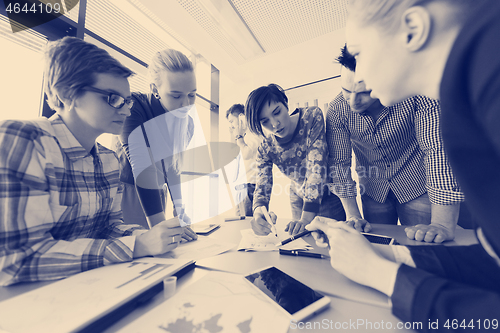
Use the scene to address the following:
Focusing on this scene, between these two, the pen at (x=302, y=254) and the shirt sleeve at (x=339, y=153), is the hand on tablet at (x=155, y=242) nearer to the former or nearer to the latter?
the pen at (x=302, y=254)

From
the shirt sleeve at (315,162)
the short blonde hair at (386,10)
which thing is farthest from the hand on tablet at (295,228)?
the short blonde hair at (386,10)

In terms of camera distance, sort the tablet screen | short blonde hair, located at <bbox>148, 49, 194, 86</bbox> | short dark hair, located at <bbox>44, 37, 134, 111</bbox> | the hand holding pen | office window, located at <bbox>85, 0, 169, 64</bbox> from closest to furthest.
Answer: the tablet screen < short dark hair, located at <bbox>44, 37, 134, 111</bbox> < the hand holding pen < short blonde hair, located at <bbox>148, 49, 194, 86</bbox> < office window, located at <bbox>85, 0, 169, 64</bbox>

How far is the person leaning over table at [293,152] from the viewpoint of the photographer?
1.17m

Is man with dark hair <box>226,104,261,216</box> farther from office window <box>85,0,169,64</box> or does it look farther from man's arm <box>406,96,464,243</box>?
man's arm <box>406,96,464,243</box>

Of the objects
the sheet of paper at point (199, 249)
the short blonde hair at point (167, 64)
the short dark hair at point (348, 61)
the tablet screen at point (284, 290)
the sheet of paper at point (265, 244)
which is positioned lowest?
the sheet of paper at point (199, 249)

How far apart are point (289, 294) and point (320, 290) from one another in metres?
0.09

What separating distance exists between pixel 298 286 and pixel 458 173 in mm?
378

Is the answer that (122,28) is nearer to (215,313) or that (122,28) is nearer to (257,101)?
(257,101)

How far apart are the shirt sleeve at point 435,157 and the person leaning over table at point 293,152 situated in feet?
1.55

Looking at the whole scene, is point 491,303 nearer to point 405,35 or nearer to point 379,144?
point 405,35

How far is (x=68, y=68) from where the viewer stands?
0.73 metres

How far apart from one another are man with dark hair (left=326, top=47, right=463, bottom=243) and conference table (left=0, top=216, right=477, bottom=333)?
20 centimetres

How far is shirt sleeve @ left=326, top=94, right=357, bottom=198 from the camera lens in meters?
1.18

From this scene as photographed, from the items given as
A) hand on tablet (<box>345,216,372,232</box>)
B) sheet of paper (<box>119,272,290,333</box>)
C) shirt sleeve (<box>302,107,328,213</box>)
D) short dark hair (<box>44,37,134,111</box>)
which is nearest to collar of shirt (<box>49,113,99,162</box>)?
short dark hair (<box>44,37,134,111</box>)
